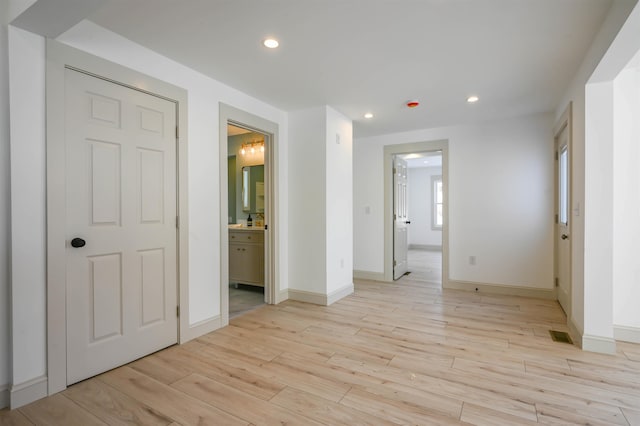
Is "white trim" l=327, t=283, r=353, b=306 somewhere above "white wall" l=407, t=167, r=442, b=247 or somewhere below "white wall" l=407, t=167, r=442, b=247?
below

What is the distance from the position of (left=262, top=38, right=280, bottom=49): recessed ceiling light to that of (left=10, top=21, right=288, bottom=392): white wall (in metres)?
0.90

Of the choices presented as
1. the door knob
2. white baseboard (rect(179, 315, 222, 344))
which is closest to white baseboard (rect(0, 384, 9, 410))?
the door knob

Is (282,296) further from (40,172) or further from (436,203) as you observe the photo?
(436,203)

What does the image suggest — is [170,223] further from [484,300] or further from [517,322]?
[484,300]

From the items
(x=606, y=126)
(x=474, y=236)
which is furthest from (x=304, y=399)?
(x=474, y=236)

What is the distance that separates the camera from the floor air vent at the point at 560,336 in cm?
288

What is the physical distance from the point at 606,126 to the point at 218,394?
355cm

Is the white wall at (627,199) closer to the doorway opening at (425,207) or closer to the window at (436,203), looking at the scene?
the doorway opening at (425,207)

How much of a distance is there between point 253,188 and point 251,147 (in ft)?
2.25

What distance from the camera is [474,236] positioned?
15.4ft

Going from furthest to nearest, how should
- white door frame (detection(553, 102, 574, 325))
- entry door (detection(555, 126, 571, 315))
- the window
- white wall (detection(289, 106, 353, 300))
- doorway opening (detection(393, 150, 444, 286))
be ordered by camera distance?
the window, doorway opening (detection(393, 150, 444, 286)), white wall (detection(289, 106, 353, 300)), entry door (detection(555, 126, 571, 315)), white door frame (detection(553, 102, 574, 325))

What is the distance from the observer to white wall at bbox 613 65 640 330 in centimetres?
279

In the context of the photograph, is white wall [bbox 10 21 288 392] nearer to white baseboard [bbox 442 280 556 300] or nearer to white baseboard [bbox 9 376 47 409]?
white baseboard [bbox 9 376 47 409]

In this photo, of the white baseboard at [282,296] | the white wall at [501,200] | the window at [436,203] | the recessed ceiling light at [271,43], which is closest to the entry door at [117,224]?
the recessed ceiling light at [271,43]
